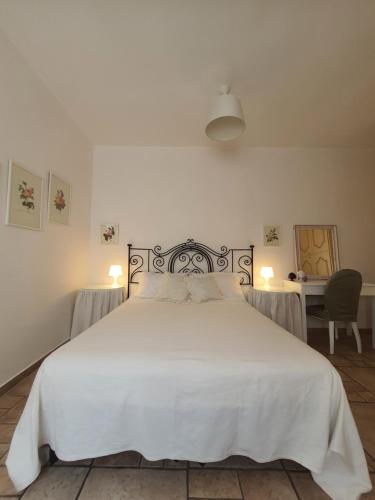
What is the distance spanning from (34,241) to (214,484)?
227 centimetres

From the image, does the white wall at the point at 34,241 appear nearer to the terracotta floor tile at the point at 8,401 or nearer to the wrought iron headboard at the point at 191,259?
the terracotta floor tile at the point at 8,401

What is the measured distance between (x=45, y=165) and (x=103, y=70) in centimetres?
106

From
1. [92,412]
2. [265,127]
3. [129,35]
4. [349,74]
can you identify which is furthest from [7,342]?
[349,74]

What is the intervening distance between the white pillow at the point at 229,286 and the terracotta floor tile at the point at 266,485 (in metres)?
1.66

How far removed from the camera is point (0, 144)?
1763 millimetres

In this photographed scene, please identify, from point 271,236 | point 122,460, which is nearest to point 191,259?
point 271,236

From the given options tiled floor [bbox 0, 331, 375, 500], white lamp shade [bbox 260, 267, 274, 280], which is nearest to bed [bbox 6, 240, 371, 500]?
tiled floor [bbox 0, 331, 375, 500]

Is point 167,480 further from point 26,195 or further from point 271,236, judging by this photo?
point 271,236

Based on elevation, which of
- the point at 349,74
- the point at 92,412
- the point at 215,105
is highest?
the point at 349,74

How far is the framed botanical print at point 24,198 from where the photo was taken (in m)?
1.86

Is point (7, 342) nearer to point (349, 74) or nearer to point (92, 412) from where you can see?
point (92, 412)

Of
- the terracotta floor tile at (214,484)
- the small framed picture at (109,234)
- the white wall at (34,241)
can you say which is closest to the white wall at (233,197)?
the small framed picture at (109,234)

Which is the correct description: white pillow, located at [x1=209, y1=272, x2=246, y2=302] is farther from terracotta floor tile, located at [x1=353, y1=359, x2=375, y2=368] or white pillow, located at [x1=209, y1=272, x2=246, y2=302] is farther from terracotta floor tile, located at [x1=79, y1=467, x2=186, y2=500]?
terracotta floor tile, located at [x1=79, y1=467, x2=186, y2=500]

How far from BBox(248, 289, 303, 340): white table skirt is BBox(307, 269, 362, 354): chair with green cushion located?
329 mm
